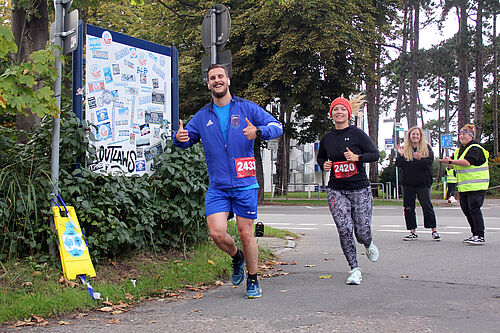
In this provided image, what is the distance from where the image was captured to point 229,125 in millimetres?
5281

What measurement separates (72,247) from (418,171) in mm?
6564

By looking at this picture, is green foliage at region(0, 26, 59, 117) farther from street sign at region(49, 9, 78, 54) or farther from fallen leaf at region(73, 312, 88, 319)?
fallen leaf at region(73, 312, 88, 319)

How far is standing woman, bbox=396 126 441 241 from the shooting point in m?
9.94

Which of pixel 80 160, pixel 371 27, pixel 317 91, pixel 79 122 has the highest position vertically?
pixel 371 27

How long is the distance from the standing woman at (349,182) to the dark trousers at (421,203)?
400 centimetres

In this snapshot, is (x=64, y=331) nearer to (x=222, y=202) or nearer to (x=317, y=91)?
(x=222, y=202)

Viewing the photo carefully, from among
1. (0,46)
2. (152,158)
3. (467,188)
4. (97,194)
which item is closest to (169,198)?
(152,158)

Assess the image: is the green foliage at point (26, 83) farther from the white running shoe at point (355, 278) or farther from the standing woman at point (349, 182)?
the white running shoe at point (355, 278)

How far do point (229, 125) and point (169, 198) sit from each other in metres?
1.81

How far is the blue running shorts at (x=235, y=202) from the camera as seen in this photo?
5.22m

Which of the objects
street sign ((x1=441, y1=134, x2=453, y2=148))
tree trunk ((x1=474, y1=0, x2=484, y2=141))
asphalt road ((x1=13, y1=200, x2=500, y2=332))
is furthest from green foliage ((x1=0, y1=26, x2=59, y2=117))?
tree trunk ((x1=474, y1=0, x2=484, y2=141))

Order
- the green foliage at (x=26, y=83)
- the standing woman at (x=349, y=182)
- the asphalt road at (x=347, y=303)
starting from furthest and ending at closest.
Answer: the standing woman at (x=349, y=182), the green foliage at (x=26, y=83), the asphalt road at (x=347, y=303)

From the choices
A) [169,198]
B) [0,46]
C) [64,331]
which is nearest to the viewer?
[64,331]

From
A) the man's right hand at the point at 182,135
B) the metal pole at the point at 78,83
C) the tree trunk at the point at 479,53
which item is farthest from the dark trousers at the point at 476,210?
the tree trunk at the point at 479,53
